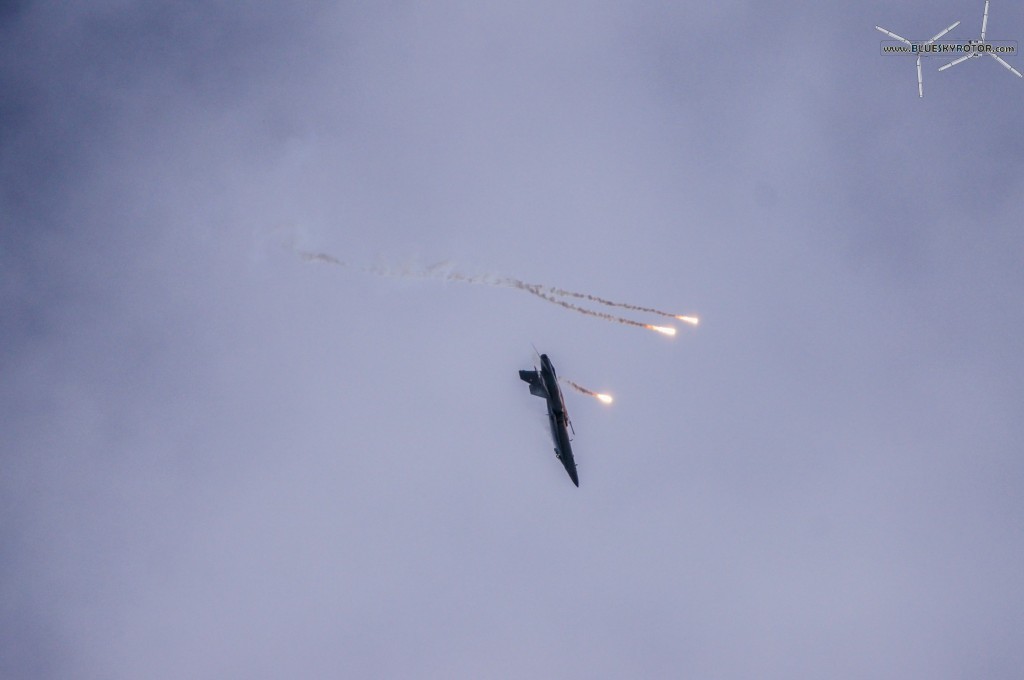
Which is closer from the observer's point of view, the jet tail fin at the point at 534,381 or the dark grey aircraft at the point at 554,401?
the dark grey aircraft at the point at 554,401

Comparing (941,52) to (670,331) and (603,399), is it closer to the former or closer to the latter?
A: (670,331)

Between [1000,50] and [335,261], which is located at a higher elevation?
[1000,50]

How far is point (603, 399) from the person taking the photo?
244 feet

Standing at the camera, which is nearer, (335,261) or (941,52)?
(335,261)

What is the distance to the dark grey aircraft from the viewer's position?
7719cm

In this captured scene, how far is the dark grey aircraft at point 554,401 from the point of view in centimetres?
7719

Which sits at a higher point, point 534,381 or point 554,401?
point 534,381

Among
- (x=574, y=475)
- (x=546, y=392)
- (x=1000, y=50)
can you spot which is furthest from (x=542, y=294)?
(x=1000, y=50)

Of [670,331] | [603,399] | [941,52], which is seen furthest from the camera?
[941,52]

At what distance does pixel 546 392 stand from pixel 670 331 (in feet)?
52.9

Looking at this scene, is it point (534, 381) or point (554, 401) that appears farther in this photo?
point (534, 381)

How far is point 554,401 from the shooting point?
77.6 m

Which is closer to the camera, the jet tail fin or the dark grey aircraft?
the dark grey aircraft

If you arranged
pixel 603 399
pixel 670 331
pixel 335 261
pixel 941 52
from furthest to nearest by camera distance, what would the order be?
pixel 941 52, pixel 335 261, pixel 670 331, pixel 603 399
